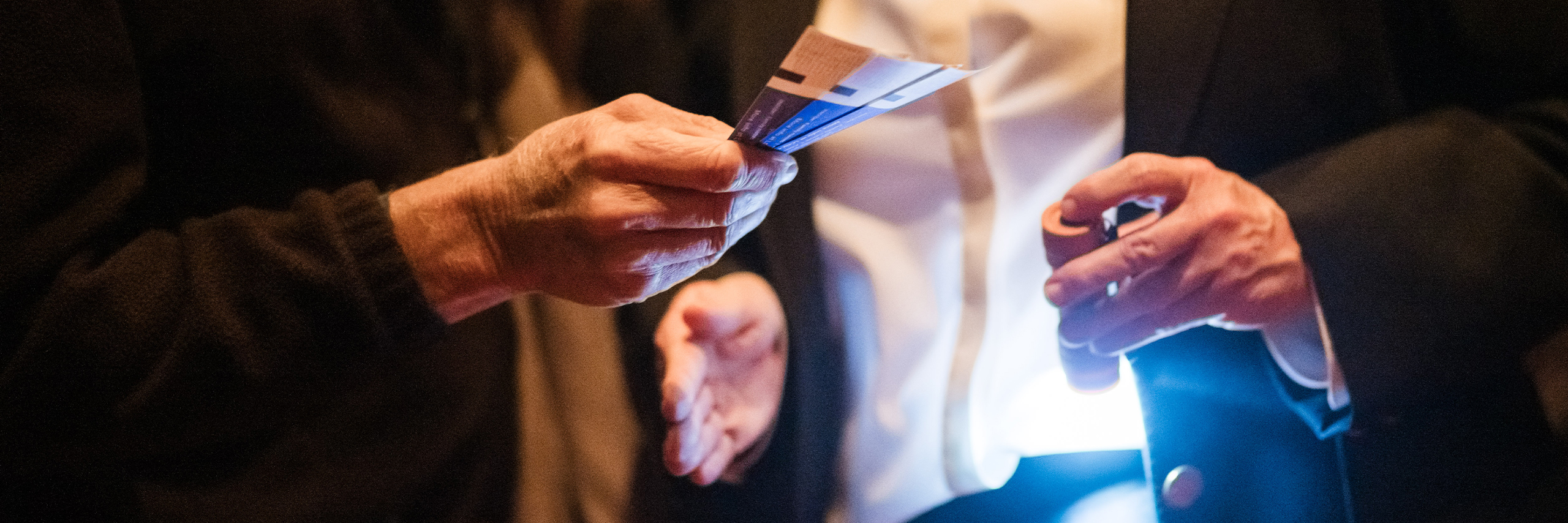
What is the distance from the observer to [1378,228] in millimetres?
737

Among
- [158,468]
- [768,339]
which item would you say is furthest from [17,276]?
[768,339]

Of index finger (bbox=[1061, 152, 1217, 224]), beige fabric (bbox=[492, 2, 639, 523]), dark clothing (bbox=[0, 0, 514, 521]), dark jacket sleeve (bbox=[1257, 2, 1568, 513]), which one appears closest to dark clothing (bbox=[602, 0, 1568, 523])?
dark jacket sleeve (bbox=[1257, 2, 1568, 513])

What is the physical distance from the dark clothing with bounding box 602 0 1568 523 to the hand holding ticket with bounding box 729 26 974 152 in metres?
0.38

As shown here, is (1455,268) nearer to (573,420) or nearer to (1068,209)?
(1068,209)

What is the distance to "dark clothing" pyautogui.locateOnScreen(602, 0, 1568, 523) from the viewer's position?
2.40 feet

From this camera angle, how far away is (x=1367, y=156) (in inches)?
29.9

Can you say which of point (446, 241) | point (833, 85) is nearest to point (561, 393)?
point (446, 241)

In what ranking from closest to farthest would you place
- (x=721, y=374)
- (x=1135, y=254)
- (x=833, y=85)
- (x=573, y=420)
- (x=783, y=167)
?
(x=833, y=85) < (x=783, y=167) < (x=1135, y=254) < (x=721, y=374) < (x=573, y=420)

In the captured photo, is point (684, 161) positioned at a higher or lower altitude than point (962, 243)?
higher

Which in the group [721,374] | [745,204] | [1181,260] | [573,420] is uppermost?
[745,204]

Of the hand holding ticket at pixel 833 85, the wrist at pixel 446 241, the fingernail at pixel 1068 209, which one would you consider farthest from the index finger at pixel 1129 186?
the wrist at pixel 446 241

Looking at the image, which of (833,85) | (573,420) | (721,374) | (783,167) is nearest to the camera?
(833,85)

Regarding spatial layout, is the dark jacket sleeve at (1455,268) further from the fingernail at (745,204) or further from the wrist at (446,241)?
the wrist at (446,241)

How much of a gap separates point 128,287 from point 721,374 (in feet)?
1.64
